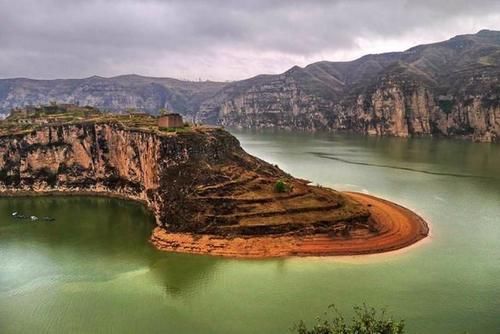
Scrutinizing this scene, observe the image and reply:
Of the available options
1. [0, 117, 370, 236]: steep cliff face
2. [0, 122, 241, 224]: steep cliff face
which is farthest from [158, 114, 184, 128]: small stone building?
[0, 122, 241, 224]: steep cliff face

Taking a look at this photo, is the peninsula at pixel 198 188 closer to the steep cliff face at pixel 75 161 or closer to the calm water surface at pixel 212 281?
the steep cliff face at pixel 75 161

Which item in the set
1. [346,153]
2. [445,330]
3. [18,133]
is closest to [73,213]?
[18,133]

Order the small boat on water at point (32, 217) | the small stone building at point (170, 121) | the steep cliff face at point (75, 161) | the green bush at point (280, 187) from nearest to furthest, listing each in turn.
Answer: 1. the green bush at point (280, 187)
2. the small boat on water at point (32, 217)
3. the small stone building at point (170, 121)
4. the steep cliff face at point (75, 161)

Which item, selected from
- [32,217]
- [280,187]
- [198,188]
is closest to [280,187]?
[280,187]

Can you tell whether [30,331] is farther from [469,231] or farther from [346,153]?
[346,153]

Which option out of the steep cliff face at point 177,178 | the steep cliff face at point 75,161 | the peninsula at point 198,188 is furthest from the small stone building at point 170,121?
the steep cliff face at point 75,161

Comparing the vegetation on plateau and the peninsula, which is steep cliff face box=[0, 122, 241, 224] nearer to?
the peninsula

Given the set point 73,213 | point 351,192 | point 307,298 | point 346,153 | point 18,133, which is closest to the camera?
point 307,298
